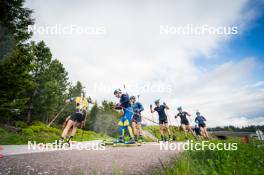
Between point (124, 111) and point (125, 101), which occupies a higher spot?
point (125, 101)

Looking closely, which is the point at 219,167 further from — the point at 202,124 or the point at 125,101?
the point at 202,124

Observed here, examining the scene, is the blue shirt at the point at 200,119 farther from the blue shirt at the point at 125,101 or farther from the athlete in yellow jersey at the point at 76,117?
the athlete in yellow jersey at the point at 76,117

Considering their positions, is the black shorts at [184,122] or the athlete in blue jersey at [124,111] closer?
the athlete in blue jersey at [124,111]

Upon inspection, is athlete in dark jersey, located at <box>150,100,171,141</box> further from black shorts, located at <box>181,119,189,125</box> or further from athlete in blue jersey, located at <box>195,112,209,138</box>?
athlete in blue jersey, located at <box>195,112,209,138</box>

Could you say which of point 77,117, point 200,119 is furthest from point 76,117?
point 200,119

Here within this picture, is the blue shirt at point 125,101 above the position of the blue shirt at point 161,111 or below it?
above

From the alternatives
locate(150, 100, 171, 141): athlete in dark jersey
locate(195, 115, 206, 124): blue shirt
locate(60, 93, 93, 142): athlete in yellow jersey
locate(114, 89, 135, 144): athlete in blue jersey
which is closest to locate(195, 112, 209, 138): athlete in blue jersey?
locate(195, 115, 206, 124): blue shirt

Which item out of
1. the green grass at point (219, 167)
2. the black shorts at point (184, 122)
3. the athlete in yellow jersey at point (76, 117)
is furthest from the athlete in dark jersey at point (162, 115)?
the green grass at point (219, 167)

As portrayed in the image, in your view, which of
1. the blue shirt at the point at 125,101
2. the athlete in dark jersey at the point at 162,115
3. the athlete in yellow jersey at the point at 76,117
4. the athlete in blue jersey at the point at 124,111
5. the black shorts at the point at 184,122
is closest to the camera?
the athlete in yellow jersey at the point at 76,117

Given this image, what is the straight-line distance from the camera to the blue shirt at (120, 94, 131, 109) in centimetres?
914

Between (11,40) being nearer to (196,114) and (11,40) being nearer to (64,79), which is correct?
(196,114)

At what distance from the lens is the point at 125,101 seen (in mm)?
9195

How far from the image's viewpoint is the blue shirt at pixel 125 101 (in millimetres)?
9138

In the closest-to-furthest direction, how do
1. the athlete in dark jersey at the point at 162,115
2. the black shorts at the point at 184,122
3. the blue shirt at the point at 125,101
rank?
the blue shirt at the point at 125,101, the athlete in dark jersey at the point at 162,115, the black shorts at the point at 184,122
